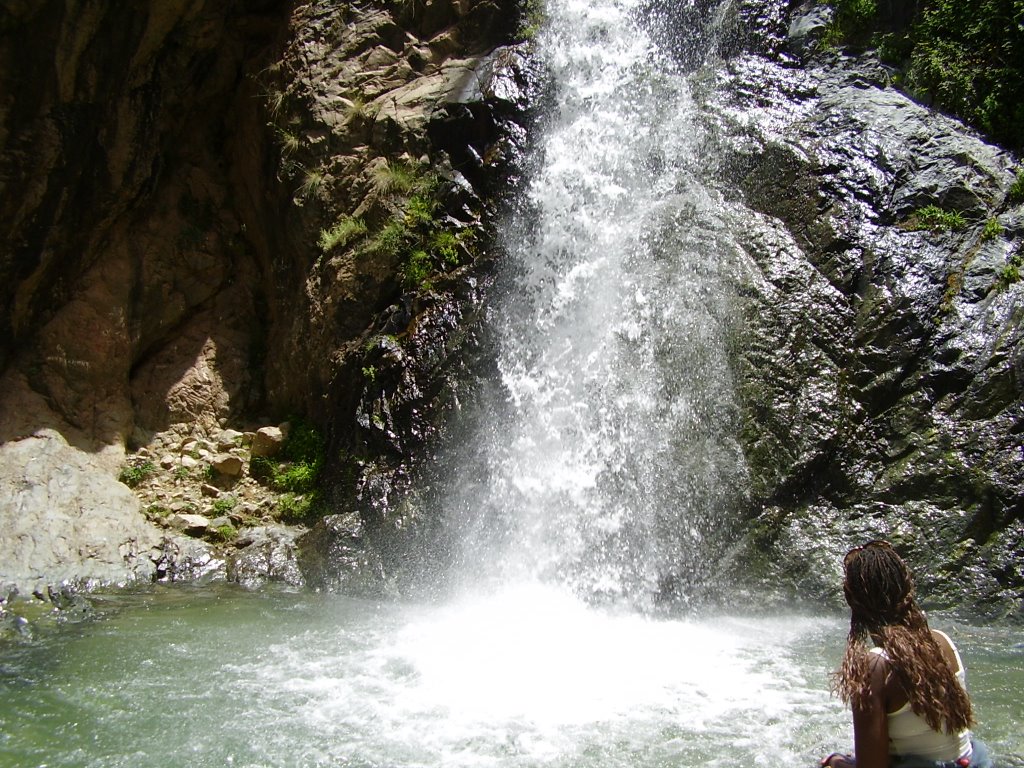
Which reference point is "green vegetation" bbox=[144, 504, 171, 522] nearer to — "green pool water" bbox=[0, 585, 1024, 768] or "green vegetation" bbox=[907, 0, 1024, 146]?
"green pool water" bbox=[0, 585, 1024, 768]

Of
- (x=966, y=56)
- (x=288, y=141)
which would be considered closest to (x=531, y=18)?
(x=288, y=141)

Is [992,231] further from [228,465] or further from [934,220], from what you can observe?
[228,465]

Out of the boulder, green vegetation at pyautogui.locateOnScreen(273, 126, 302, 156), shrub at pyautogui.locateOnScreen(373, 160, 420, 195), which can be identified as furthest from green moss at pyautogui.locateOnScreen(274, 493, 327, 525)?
green vegetation at pyautogui.locateOnScreen(273, 126, 302, 156)

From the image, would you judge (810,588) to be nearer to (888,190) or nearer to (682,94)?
(888,190)

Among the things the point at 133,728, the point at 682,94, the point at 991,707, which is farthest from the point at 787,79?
the point at 133,728

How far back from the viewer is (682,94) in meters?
10.5

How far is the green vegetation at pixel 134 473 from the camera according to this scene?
9266 mm

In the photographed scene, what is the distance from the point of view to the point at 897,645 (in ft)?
8.63

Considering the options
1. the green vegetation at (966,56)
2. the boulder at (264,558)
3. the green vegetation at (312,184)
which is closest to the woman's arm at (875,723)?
the boulder at (264,558)

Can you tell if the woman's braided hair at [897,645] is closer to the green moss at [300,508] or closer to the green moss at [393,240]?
the green moss at [300,508]

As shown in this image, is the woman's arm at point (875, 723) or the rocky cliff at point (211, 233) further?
the rocky cliff at point (211, 233)

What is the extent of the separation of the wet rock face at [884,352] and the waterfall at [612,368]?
1.57ft

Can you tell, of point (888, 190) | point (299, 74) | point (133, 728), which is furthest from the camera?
point (299, 74)

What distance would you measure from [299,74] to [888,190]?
25.8 feet
